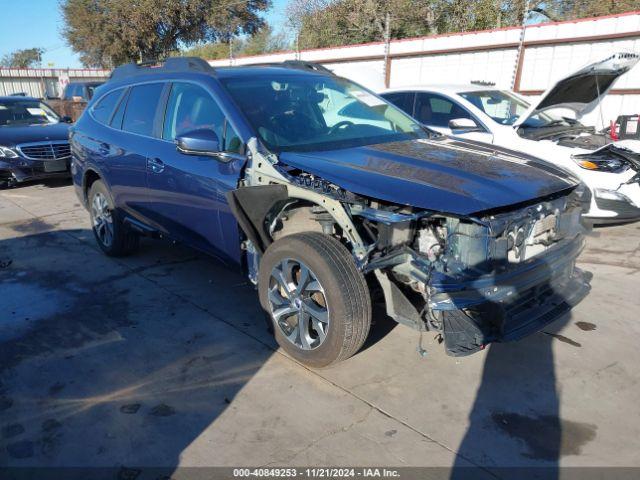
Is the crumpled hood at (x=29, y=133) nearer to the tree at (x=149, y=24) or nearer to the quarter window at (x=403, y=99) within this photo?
the quarter window at (x=403, y=99)

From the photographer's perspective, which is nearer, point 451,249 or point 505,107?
point 451,249

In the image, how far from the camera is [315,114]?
4.06m

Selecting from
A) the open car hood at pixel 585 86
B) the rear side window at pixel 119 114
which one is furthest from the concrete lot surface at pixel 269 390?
the open car hood at pixel 585 86

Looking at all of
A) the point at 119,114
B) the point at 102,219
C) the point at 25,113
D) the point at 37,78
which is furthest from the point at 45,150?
the point at 37,78

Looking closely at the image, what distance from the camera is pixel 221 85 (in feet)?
12.8

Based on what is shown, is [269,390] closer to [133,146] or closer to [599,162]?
[133,146]

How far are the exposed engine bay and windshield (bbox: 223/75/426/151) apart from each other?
0.41 m

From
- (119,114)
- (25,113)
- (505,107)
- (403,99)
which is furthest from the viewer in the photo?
(25,113)

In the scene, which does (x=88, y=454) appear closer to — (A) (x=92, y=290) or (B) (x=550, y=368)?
(A) (x=92, y=290)

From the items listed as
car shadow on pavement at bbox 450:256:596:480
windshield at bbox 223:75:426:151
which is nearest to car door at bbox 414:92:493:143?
windshield at bbox 223:75:426:151

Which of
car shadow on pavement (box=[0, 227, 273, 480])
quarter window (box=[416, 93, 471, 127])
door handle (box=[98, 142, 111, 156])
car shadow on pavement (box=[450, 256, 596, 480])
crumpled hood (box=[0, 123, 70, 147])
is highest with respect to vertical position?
quarter window (box=[416, 93, 471, 127])

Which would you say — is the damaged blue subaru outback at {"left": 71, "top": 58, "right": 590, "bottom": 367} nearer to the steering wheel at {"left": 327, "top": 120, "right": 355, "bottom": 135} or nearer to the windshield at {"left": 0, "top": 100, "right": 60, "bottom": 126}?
the steering wheel at {"left": 327, "top": 120, "right": 355, "bottom": 135}

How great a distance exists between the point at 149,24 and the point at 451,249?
2707cm

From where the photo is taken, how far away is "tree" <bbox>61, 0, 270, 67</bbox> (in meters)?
25.7
